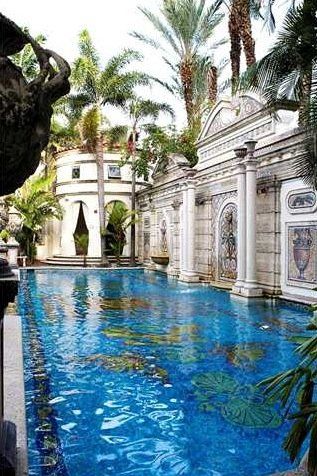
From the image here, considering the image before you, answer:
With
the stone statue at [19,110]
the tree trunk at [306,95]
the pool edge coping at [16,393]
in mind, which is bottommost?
the pool edge coping at [16,393]

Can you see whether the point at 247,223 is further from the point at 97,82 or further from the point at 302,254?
the point at 97,82

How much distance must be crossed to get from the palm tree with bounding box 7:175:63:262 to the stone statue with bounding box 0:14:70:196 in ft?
62.7

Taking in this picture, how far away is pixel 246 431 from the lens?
3682 mm

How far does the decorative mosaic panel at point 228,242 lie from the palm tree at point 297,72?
485 centimetres

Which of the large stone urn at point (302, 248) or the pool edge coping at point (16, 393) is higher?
the large stone urn at point (302, 248)

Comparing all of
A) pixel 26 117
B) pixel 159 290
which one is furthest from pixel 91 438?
pixel 159 290

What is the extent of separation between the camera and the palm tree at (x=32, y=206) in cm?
2062

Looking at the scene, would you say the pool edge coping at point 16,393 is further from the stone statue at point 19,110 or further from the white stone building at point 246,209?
the white stone building at point 246,209

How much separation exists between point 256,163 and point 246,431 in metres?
8.62

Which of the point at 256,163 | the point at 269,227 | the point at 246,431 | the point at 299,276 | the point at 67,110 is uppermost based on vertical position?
the point at 67,110

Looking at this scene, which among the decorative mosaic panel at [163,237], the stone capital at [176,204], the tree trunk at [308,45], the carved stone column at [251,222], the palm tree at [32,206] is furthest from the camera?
the palm tree at [32,206]

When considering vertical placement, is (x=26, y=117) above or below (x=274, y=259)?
above

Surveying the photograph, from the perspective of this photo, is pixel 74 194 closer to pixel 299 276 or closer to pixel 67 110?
pixel 67 110

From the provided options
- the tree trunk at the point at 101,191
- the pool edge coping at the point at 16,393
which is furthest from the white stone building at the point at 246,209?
the tree trunk at the point at 101,191
